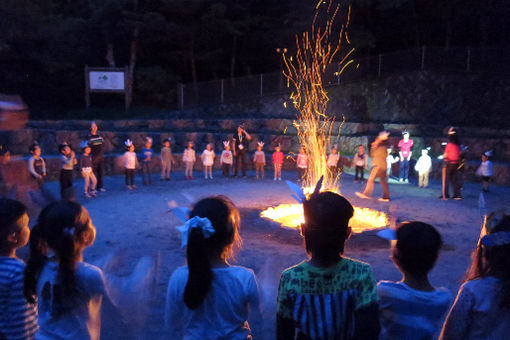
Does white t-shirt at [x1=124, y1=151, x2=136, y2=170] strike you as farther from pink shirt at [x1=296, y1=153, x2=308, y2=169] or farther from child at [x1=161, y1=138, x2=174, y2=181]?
pink shirt at [x1=296, y1=153, x2=308, y2=169]

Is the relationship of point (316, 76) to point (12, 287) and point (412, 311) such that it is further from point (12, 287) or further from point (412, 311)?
point (12, 287)

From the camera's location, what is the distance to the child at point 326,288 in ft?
8.02

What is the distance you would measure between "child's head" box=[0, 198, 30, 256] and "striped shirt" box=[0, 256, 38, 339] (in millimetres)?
126

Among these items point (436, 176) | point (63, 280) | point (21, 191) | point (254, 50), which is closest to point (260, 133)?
point (436, 176)

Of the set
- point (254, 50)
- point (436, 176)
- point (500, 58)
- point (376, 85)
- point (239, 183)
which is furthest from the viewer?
point (254, 50)

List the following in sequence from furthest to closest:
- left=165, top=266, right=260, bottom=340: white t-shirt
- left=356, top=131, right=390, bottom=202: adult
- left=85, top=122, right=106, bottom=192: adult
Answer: left=85, top=122, right=106, bottom=192: adult, left=356, top=131, right=390, bottom=202: adult, left=165, top=266, right=260, bottom=340: white t-shirt

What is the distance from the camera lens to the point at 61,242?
9.00 ft

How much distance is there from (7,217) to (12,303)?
22.0 inches

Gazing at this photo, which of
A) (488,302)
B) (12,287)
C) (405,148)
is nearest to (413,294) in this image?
(488,302)

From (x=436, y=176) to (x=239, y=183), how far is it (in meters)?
7.72

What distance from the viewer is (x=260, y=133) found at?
69.4ft

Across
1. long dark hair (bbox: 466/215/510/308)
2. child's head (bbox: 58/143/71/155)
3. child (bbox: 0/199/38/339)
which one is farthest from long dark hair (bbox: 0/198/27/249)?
child's head (bbox: 58/143/71/155)

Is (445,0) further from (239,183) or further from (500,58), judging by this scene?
(239,183)

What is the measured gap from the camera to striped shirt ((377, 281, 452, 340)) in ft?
8.85
